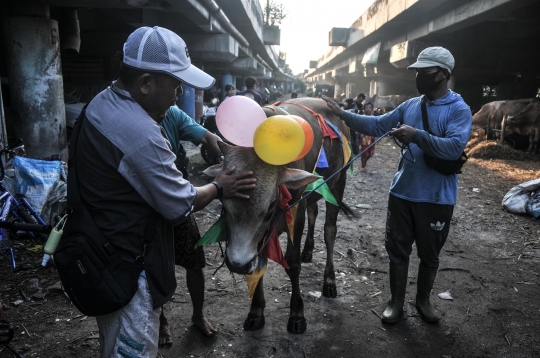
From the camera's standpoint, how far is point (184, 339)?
327 cm

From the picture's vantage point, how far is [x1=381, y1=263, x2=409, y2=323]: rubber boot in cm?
352

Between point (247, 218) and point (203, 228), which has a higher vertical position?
point (247, 218)

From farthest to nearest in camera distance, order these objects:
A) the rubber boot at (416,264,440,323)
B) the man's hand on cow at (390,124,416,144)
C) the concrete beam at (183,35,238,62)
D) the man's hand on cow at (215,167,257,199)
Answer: the concrete beam at (183,35,238,62) < the rubber boot at (416,264,440,323) < the man's hand on cow at (390,124,416,144) < the man's hand on cow at (215,167,257,199)

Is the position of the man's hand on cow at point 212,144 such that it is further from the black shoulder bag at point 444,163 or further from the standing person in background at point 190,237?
the black shoulder bag at point 444,163

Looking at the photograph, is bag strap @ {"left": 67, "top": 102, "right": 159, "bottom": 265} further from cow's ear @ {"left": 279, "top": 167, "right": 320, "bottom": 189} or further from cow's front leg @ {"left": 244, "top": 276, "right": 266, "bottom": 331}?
cow's front leg @ {"left": 244, "top": 276, "right": 266, "bottom": 331}

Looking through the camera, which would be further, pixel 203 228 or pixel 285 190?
pixel 203 228

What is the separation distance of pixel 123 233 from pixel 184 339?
5.95 feet

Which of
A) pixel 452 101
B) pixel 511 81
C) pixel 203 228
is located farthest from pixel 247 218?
pixel 511 81

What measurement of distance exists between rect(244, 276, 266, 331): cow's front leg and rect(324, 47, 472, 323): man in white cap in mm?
1099

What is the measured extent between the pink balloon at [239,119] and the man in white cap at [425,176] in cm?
112

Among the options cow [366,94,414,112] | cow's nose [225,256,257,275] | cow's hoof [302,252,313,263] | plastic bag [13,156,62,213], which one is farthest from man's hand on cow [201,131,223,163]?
cow [366,94,414,112]

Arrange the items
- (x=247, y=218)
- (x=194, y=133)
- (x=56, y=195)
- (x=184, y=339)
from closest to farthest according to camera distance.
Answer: (x=247, y=218) < (x=194, y=133) < (x=184, y=339) < (x=56, y=195)

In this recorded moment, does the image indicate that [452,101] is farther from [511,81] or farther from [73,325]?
[511,81]

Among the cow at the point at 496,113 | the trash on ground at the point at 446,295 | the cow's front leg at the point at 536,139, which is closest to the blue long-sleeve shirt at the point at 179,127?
the trash on ground at the point at 446,295
